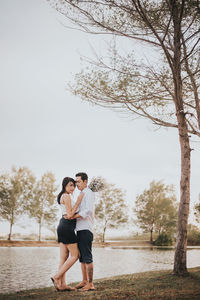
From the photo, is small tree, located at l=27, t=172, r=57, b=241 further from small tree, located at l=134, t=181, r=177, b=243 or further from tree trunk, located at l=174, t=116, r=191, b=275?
tree trunk, located at l=174, t=116, r=191, b=275

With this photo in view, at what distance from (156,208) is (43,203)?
60.7ft

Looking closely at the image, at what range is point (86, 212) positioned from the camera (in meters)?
6.20

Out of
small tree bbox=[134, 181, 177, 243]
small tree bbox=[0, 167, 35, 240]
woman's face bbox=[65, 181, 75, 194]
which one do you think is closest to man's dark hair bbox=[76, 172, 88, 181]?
woman's face bbox=[65, 181, 75, 194]

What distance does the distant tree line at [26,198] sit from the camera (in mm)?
32906

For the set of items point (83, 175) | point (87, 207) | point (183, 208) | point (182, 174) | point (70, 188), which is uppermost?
point (182, 174)

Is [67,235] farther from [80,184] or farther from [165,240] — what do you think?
[165,240]

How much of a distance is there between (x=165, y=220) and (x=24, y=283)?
38239 millimetres

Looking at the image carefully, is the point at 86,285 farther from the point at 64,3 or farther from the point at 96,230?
the point at 96,230

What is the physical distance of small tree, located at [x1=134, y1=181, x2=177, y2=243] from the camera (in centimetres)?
4434

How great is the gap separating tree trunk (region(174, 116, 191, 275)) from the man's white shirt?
372 cm

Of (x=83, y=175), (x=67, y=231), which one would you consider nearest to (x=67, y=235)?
(x=67, y=231)

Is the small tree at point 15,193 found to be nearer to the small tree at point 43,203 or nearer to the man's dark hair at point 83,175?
the small tree at point 43,203

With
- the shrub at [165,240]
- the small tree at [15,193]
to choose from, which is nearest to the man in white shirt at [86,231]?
the small tree at [15,193]

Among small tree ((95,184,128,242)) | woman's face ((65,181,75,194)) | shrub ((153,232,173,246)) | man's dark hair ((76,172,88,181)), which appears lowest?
shrub ((153,232,173,246))
